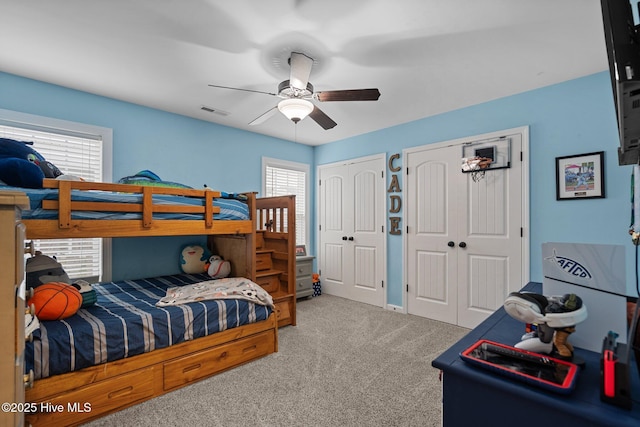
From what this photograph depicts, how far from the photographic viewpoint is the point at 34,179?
188 cm

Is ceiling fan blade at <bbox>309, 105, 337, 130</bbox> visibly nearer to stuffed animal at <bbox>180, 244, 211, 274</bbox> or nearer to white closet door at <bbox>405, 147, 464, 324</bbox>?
white closet door at <bbox>405, 147, 464, 324</bbox>

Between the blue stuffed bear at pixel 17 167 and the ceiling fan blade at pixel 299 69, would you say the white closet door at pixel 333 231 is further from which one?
the blue stuffed bear at pixel 17 167

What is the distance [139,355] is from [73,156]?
2051mm

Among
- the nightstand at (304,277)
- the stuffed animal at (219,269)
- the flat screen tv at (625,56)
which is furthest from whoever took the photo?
the nightstand at (304,277)

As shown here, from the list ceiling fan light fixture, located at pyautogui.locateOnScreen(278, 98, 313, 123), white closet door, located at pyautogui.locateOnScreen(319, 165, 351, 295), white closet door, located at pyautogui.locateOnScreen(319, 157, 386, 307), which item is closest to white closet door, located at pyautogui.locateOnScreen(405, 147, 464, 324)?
white closet door, located at pyautogui.locateOnScreen(319, 157, 386, 307)

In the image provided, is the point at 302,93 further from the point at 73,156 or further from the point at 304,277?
the point at 304,277

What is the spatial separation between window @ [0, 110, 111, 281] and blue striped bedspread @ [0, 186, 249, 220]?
2.92 feet

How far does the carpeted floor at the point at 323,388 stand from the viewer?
1.82 meters

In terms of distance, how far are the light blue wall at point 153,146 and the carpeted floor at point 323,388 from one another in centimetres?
164

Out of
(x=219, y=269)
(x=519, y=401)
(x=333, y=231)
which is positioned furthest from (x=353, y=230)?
(x=519, y=401)

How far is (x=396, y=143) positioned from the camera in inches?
155

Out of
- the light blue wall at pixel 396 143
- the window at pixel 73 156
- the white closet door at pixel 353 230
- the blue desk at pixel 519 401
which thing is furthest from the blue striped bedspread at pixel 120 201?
the blue desk at pixel 519 401

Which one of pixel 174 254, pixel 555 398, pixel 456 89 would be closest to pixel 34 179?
pixel 174 254

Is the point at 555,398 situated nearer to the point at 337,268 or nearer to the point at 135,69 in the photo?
the point at 135,69
